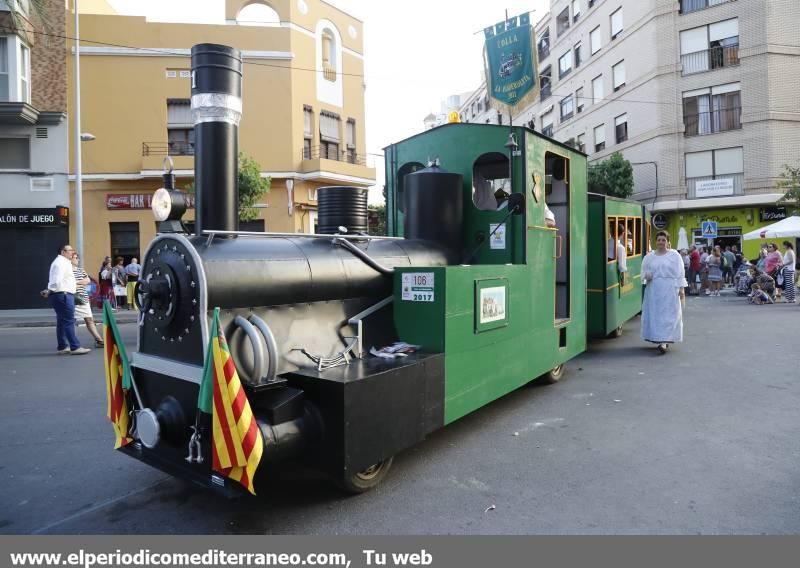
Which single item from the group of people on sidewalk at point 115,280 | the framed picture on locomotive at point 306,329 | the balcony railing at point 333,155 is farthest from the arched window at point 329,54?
the framed picture on locomotive at point 306,329

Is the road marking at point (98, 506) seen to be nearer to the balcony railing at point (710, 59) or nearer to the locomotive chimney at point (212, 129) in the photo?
the locomotive chimney at point (212, 129)

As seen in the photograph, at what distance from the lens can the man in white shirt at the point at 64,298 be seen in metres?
8.85

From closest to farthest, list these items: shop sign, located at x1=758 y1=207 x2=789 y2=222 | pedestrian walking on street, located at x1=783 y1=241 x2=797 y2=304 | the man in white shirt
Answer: the man in white shirt < pedestrian walking on street, located at x1=783 y1=241 x2=797 y2=304 < shop sign, located at x1=758 y1=207 x2=789 y2=222

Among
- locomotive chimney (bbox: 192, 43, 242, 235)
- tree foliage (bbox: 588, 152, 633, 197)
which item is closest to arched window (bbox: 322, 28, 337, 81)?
tree foliage (bbox: 588, 152, 633, 197)

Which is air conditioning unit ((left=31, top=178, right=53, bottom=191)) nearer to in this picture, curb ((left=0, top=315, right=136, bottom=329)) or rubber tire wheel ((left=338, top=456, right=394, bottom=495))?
curb ((left=0, top=315, right=136, bottom=329))

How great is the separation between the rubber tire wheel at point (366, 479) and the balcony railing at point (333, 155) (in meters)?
18.0

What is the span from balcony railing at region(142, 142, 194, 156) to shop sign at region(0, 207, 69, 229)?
10.9 feet

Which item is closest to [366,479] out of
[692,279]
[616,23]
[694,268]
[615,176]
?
[694,268]

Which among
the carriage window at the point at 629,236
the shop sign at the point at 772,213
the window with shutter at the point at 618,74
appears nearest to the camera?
the carriage window at the point at 629,236

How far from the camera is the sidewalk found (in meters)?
14.4

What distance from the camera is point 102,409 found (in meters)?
5.66

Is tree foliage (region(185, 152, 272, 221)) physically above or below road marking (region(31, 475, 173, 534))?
above

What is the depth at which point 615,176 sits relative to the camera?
25.2 m
